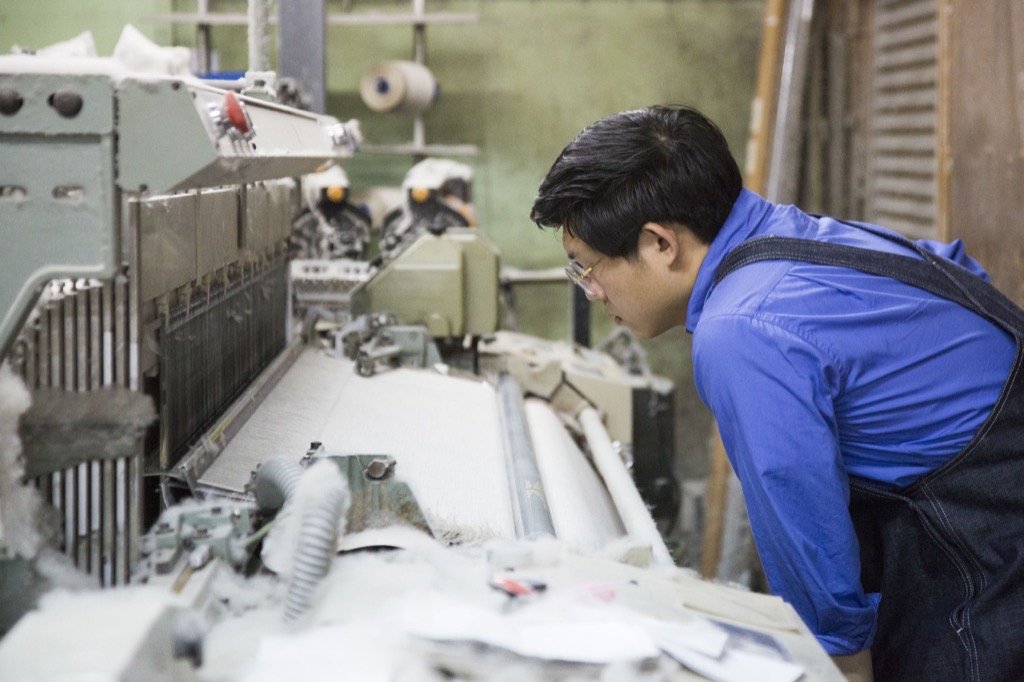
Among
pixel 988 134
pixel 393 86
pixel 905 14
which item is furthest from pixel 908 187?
pixel 393 86

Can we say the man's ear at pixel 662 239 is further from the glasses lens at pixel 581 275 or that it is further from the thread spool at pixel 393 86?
the thread spool at pixel 393 86

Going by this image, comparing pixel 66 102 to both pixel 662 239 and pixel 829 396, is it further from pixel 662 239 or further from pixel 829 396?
pixel 829 396

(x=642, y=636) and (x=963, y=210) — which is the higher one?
(x=963, y=210)

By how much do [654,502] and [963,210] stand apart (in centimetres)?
136

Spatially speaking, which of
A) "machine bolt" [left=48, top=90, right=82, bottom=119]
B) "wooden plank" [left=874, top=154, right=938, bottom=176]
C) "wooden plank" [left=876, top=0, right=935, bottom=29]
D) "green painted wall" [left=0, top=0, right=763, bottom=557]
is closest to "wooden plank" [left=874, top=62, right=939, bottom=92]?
"wooden plank" [left=876, top=0, right=935, bottom=29]

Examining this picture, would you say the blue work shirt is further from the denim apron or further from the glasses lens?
the glasses lens

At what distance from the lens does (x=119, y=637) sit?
0.77m

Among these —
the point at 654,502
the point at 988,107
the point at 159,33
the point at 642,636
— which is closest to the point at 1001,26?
the point at 988,107

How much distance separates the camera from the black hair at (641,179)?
1.35 meters

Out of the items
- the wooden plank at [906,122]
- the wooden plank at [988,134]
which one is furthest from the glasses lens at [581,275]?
the wooden plank at [906,122]

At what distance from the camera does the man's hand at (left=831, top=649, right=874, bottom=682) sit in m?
1.29

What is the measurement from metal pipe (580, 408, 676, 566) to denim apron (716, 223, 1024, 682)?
0.32m

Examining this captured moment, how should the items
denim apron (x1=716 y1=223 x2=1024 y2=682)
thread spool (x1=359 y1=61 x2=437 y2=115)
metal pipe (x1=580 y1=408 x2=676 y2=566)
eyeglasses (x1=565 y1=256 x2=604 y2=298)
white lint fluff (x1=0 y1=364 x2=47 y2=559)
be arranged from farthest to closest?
thread spool (x1=359 y1=61 x2=437 y2=115)
metal pipe (x1=580 y1=408 x2=676 y2=566)
eyeglasses (x1=565 y1=256 x2=604 y2=298)
denim apron (x1=716 y1=223 x2=1024 y2=682)
white lint fluff (x1=0 y1=364 x2=47 y2=559)

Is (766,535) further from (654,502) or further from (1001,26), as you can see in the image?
(1001,26)
